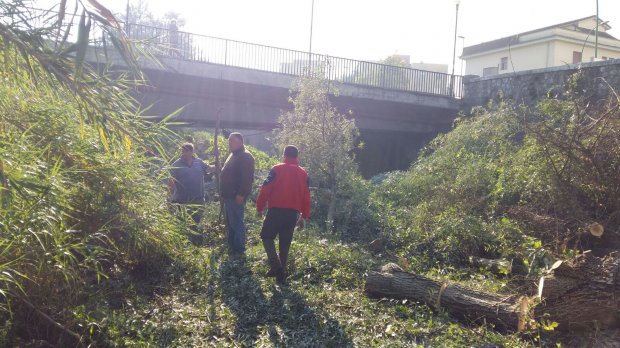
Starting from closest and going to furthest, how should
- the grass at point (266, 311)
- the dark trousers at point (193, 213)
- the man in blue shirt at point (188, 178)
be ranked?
1. the grass at point (266, 311)
2. the dark trousers at point (193, 213)
3. the man in blue shirt at point (188, 178)

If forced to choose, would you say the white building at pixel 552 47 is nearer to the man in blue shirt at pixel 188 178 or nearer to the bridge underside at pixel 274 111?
the bridge underside at pixel 274 111

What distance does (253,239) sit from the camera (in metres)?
8.88

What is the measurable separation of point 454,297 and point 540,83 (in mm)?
11773

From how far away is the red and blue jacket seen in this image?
6691 millimetres

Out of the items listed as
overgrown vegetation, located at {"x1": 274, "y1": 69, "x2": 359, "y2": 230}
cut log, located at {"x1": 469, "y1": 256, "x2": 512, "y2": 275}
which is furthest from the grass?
overgrown vegetation, located at {"x1": 274, "y1": 69, "x2": 359, "y2": 230}

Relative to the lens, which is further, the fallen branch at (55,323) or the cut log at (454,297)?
the cut log at (454,297)

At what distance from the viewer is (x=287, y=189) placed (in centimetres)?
670

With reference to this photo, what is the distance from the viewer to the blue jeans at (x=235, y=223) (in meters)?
7.84

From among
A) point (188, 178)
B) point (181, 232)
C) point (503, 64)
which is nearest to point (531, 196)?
point (181, 232)

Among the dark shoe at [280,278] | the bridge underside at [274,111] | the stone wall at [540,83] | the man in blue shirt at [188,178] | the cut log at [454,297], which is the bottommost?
the dark shoe at [280,278]

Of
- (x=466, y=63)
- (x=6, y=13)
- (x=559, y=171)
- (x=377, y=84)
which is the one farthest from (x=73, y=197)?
(x=466, y=63)

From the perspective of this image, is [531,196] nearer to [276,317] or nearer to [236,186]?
[236,186]

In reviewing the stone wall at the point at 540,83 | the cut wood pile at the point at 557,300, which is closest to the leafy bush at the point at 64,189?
the cut wood pile at the point at 557,300

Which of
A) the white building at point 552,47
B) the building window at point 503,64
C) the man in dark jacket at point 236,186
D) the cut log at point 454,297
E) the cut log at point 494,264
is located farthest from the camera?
the building window at point 503,64
